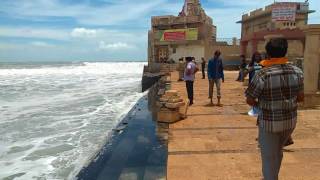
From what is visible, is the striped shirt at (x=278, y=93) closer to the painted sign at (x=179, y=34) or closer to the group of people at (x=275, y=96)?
the group of people at (x=275, y=96)

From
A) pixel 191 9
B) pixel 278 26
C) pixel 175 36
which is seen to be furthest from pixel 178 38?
pixel 278 26

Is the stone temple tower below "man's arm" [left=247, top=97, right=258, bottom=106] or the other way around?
the other way around

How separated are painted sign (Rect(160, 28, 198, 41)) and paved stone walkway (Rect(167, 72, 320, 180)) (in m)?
35.0

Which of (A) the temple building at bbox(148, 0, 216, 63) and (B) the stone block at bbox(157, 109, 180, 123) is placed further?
(A) the temple building at bbox(148, 0, 216, 63)

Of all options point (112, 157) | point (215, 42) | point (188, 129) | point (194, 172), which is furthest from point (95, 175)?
point (215, 42)

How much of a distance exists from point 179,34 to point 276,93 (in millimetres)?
41442

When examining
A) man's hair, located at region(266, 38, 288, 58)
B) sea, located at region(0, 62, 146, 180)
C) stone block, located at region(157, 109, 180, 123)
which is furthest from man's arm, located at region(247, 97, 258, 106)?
stone block, located at region(157, 109, 180, 123)

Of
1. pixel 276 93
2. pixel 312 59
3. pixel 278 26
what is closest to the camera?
pixel 276 93

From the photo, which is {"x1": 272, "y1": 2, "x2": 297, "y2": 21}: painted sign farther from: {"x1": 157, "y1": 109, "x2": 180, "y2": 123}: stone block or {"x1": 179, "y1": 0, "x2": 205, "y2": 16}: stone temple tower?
{"x1": 157, "y1": 109, "x2": 180, "y2": 123}: stone block

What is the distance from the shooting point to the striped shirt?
125 inches

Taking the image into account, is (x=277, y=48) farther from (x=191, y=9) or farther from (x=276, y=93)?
(x=191, y=9)

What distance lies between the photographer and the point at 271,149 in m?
3.35

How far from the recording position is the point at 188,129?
751 cm

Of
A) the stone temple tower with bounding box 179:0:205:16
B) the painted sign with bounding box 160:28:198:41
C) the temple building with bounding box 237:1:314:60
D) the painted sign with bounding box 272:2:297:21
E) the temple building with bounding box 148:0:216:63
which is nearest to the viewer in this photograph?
the temple building with bounding box 237:1:314:60
